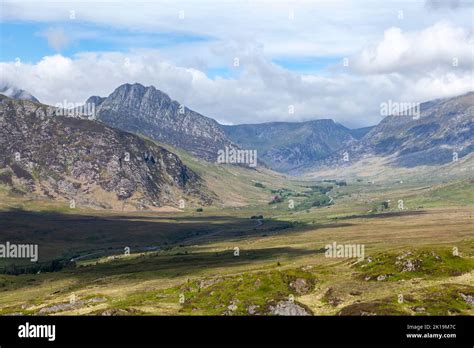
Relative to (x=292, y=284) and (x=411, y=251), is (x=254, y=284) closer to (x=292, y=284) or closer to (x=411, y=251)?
(x=292, y=284)

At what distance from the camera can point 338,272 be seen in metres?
162
